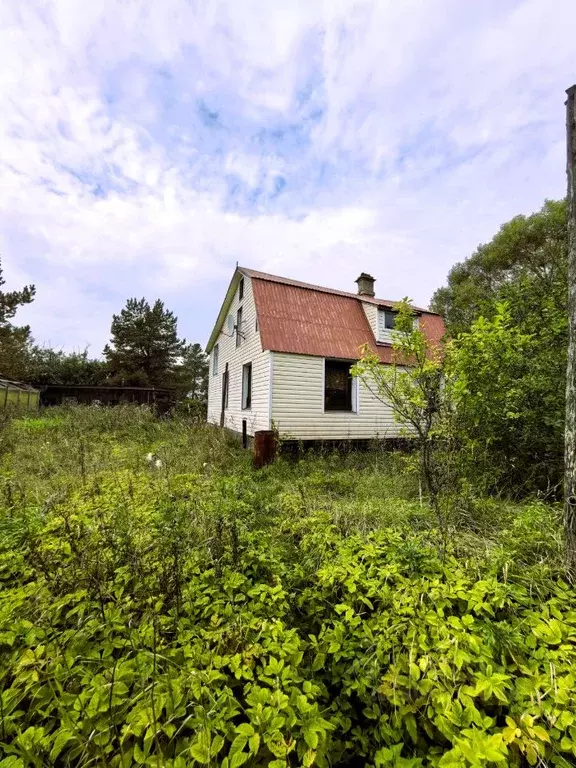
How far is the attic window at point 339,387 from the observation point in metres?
9.99

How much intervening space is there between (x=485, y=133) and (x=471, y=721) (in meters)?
9.83

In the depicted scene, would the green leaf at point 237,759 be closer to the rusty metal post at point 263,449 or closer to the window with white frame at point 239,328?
the rusty metal post at point 263,449

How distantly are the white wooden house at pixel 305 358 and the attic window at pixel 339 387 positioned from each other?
1.3 inches

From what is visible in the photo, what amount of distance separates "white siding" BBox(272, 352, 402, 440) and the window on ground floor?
2.17m

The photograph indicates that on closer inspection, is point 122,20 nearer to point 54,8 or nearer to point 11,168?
point 54,8

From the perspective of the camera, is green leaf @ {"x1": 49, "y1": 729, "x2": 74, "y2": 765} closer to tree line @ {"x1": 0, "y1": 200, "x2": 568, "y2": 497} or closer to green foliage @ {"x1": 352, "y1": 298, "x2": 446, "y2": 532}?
green foliage @ {"x1": 352, "y1": 298, "x2": 446, "y2": 532}

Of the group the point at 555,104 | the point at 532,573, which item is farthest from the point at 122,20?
the point at 532,573

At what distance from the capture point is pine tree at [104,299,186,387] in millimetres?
28188

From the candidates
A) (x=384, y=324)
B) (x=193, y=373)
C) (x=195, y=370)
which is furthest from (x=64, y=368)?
(x=384, y=324)

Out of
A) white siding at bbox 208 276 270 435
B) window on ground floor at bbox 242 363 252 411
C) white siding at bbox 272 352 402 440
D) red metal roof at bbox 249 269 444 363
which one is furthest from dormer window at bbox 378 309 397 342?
window on ground floor at bbox 242 363 252 411

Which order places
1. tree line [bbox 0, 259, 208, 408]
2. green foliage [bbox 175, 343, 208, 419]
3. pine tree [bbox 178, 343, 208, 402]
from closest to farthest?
tree line [bbox 0, 259, 208, 408]
green foliage [bbox 175, 343, 208, 419]
pine tree [bbox 178, 343, 208, 402]

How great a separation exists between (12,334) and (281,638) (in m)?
24.1

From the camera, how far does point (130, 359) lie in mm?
28453

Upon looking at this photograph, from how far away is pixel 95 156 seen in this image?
8.00 meters
